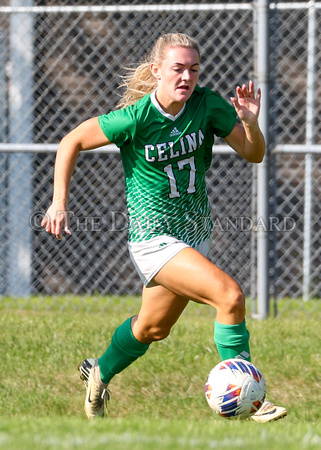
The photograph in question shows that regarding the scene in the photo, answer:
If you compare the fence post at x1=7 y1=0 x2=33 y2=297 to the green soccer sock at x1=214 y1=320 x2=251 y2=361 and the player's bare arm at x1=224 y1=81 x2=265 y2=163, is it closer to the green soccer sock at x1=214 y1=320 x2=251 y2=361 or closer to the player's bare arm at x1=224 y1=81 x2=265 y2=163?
the player's bare arm at x1=224 y1=81 x2=265 y2=163

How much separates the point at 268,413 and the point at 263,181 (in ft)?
8.40

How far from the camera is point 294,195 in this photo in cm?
756

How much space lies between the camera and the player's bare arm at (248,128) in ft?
12.5

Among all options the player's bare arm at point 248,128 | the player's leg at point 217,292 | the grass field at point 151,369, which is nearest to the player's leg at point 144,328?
the player's leg at point 217,292

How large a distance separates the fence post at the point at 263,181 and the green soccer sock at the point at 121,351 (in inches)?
75.9

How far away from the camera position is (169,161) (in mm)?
3928

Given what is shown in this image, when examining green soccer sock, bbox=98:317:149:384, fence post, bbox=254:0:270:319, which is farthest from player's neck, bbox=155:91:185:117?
fence post, bbox=254:0:270:319

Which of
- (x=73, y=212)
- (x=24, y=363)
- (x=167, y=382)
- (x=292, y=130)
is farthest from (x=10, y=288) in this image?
(x=292, y=130)

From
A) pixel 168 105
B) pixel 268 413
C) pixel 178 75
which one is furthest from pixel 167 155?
pixel 268 413

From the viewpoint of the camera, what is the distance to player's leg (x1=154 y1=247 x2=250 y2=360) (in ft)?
11.7

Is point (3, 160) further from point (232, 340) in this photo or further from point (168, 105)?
point (232, 340)

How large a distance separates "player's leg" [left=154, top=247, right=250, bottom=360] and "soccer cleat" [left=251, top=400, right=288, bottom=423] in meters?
0.35

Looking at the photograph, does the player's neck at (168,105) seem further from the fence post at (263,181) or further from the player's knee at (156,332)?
the fence post at (263,181)

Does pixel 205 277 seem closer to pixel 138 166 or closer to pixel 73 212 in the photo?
pixel 138 166
